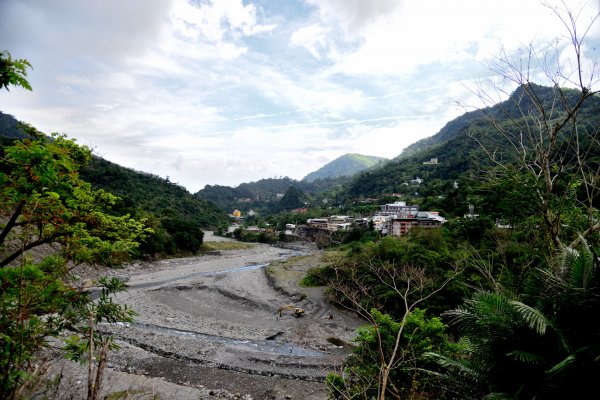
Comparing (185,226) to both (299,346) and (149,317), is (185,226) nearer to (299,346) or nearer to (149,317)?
(149,317)

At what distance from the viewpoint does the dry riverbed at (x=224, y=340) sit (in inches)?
455

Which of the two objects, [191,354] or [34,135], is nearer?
[34,135]

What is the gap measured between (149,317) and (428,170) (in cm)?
9346

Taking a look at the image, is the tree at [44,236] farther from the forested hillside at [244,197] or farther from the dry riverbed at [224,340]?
the forested hillside at [244,197]

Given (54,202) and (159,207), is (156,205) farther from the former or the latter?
(54,202)

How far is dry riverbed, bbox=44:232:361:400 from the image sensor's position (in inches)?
455

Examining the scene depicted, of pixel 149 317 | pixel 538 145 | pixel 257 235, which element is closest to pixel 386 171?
pixel 257 235

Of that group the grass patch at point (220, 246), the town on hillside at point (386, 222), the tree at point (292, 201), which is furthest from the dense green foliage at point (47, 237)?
the tree at point (292, 201)

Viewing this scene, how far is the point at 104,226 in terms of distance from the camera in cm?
733

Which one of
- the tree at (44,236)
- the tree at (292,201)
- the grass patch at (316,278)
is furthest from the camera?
the tree at (292,201)

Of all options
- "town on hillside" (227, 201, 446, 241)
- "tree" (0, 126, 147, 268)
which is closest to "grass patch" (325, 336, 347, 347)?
"tree" (0, 126, 147, 268)

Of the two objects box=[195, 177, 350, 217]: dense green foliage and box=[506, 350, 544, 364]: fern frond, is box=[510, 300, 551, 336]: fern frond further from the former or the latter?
box=[195, 177, 350, 217]: dense green foliage

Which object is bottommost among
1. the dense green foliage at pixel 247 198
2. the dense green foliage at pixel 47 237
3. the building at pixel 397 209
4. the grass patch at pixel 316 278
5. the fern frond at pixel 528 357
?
the grass patch at pixel 316 278

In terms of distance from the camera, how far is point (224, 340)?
1695cm
